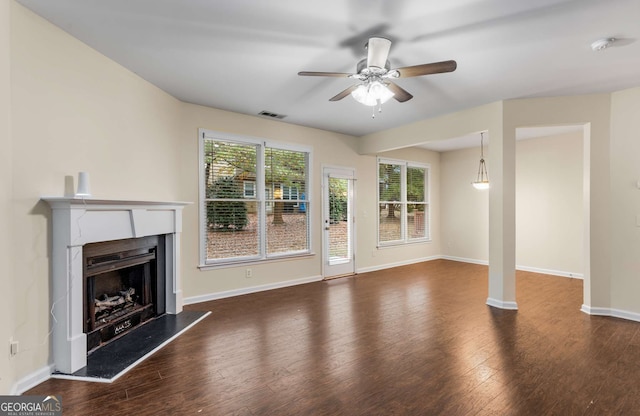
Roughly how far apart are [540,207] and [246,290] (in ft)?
19.3

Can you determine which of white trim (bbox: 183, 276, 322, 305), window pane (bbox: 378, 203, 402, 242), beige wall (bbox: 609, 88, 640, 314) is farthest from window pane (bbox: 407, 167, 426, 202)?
beige wall (bbox: 609, 88, 640, 314)

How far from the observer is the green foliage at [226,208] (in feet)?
14.7

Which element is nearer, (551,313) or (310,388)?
(310,388)

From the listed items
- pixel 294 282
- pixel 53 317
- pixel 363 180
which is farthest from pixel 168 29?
pixel 363 180

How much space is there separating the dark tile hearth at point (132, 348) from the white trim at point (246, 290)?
1.62 feet

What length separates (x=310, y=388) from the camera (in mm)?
2242

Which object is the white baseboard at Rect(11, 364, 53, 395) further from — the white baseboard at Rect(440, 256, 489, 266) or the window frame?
the white baseboard at Rect(440, 256, 489, 266)

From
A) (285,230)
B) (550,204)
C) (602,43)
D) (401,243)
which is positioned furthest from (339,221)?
(602,43)

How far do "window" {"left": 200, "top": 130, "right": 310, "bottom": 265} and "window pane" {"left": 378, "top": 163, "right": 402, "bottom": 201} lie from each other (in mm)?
2060

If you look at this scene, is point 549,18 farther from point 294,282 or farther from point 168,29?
point 294,282

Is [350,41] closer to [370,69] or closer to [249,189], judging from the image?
[370,69]

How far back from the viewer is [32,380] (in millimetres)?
2246

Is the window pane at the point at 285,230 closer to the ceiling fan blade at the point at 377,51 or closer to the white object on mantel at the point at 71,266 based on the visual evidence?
the white object on mantel at the point at 71,266

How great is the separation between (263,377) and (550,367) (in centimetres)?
237
